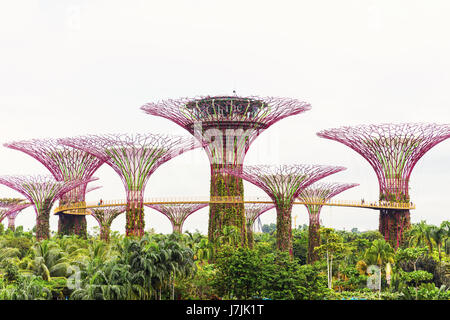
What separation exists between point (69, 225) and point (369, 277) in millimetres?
24415

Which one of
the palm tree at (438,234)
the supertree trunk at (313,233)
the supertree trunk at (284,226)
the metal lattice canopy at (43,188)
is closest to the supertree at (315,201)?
the supertree trunk at (313,233)

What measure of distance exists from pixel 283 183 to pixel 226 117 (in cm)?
569

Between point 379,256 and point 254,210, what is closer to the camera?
point 379,256

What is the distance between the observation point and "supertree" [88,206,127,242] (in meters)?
43.2

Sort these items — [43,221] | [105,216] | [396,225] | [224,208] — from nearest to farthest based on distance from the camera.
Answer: [224,208]
[396,225]
[43,221]
[105,216]

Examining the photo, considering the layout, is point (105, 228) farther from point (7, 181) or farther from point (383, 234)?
point (383, 234)

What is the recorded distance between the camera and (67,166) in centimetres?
3694

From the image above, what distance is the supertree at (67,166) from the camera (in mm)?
36094

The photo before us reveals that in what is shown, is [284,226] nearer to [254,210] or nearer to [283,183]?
[283,183]

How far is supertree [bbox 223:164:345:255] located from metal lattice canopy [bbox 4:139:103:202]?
13.2 m

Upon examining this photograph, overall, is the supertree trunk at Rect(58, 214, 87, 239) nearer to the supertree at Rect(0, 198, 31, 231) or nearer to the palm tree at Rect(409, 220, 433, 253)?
the supertree at Rect(0, 198, 31, 231)

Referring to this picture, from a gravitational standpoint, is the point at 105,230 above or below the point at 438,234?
below

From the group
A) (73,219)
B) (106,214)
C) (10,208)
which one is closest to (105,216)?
(106,214)
